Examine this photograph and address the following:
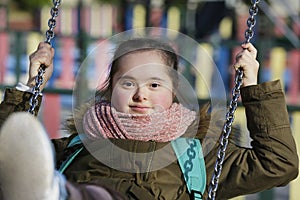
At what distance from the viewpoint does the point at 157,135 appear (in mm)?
2012

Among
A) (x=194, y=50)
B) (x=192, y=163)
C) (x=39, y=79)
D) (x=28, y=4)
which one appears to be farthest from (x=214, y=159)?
(x=28, y=4)

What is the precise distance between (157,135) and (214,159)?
19 centimetres

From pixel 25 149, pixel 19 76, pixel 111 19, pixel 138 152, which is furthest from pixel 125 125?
pixel 111 19

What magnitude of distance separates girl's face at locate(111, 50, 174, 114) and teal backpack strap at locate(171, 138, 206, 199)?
0.11 m

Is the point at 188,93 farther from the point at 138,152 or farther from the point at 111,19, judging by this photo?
the point at 111,19

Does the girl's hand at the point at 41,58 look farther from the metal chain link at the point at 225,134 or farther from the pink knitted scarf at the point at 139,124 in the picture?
the metal chain link at the point at 225,134

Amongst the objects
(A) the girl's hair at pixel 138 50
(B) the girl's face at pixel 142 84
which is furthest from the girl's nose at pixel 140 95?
(A) the girl's hair at pixel 138 50

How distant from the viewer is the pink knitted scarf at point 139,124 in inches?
78.9

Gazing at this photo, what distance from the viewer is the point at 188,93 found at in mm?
2193

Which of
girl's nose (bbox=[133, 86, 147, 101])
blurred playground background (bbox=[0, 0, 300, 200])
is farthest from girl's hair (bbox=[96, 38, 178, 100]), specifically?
blurred playground background (bbox=[0, 0, 300, 200])

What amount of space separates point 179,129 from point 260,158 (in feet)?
0.76

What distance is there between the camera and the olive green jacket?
198cm

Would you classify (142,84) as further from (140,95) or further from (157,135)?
(157,135)

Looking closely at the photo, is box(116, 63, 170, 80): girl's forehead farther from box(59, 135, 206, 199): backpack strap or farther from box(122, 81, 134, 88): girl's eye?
box(59, 135, 206, 199): backpack strap
